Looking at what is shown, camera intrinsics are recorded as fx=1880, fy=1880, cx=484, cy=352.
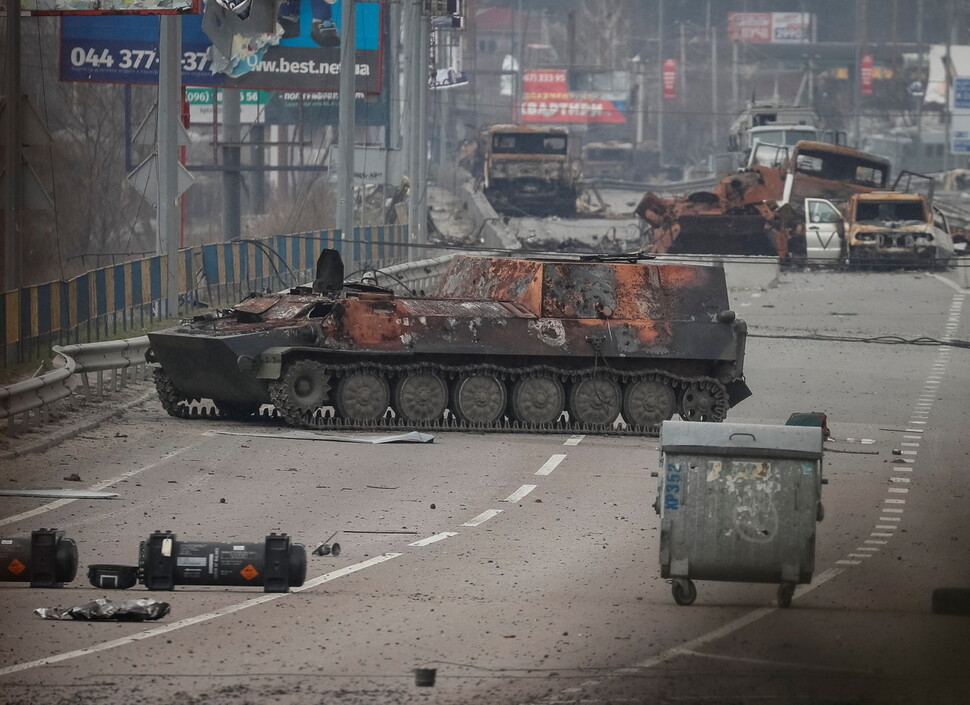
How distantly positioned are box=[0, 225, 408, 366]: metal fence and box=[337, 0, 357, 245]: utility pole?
0.52 m

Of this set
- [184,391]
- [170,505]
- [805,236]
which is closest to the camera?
[170,505]

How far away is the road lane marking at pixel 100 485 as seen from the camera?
46.0 feet

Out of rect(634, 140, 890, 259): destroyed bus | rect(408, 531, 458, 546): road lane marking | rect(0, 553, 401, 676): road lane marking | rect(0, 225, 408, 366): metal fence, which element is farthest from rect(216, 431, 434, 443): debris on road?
rect(634, 140, 890, 259): destroyed bus

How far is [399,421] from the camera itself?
20203 mm

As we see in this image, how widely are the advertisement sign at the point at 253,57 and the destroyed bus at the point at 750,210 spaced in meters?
7.99

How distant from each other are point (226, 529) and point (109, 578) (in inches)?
105

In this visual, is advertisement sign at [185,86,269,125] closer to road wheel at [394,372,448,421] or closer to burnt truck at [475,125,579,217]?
burnt truck at [475,125,579,217]

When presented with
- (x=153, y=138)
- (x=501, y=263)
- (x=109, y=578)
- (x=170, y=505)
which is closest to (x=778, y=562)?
(x=109, y=578)

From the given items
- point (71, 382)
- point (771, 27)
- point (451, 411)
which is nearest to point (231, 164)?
point (71, 382)

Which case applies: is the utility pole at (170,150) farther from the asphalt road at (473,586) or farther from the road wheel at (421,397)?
the road wheel at (421,397)

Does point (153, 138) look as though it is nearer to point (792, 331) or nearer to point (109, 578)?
point (792, 331)

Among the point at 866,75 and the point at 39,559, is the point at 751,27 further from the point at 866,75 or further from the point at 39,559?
the point at 39,559

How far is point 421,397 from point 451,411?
1.37ft

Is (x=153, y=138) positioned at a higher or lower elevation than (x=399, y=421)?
higher
